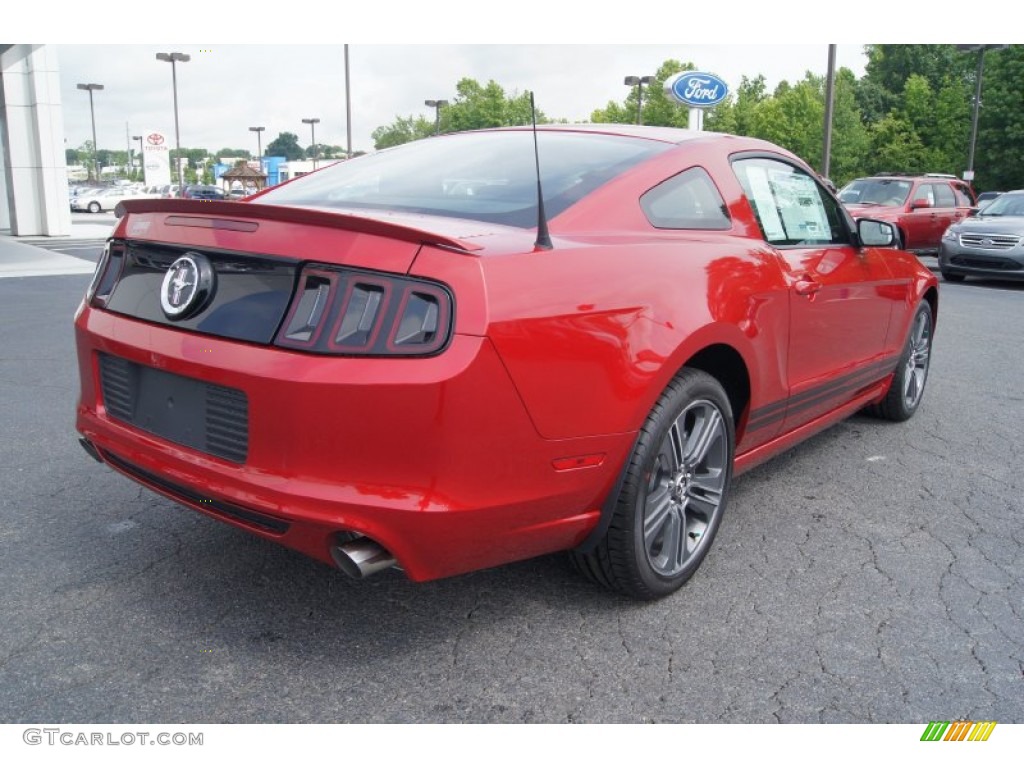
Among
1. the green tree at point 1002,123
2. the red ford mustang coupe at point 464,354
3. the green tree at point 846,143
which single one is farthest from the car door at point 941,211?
the green tree at point 846,143

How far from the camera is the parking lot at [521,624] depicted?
2.31 meters

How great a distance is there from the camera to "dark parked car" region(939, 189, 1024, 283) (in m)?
12.9

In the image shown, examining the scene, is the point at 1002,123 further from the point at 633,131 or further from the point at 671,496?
the point at 671,496

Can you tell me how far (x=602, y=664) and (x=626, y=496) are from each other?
0.47 meters

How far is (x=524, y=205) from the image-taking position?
8.98 feet

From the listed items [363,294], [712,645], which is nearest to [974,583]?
[712,645]

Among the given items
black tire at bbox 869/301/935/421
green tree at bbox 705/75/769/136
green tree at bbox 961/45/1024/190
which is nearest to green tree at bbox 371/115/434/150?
green tree at bbox 705/75/769/136

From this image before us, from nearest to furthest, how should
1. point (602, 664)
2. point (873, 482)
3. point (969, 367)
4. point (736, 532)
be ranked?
point (602, 664) < point (736, 532) < point (873, 482) < point (969, 367)

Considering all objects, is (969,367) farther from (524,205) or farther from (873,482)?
(524,205)

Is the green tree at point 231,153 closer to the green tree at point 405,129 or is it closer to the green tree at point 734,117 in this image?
the green tree at point 405,129

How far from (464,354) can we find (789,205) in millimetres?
2122

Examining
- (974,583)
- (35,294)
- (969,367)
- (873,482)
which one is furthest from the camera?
(35,294)

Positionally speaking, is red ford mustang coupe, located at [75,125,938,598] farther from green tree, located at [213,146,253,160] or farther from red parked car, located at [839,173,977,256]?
green tree, located at [213,146,253,160]

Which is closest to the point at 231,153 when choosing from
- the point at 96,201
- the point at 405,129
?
the point at 405,129
